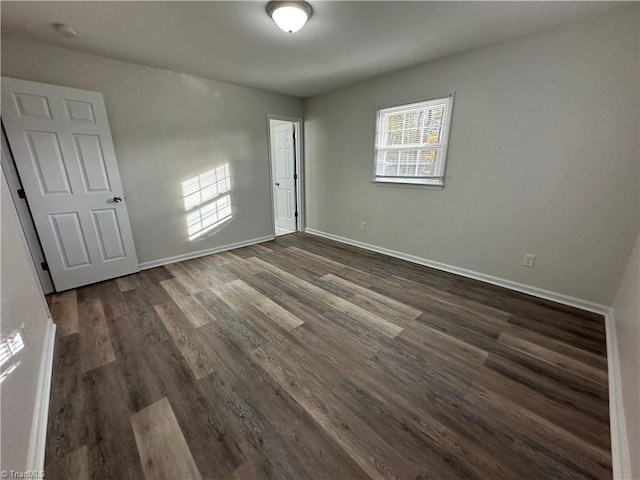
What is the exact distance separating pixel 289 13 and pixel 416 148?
6.82ft

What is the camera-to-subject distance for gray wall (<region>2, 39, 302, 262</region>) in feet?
8.54

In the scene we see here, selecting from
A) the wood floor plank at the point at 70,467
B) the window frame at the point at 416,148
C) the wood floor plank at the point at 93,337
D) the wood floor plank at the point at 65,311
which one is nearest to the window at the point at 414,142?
the window frame at the point at 416,148

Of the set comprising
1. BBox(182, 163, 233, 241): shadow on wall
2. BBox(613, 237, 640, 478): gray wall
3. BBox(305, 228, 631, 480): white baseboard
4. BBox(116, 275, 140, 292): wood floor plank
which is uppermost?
BBox(182, 163, 233, 241): shadow on wall

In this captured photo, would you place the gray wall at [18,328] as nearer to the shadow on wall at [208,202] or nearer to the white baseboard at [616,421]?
the shadow on wall at [208,202]

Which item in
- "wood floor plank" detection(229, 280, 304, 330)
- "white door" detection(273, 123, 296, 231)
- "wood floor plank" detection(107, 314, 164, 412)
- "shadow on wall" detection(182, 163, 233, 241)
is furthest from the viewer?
"white door" detection(273, 123, 296, 231)

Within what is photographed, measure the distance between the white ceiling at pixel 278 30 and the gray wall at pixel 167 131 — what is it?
19 centimetres

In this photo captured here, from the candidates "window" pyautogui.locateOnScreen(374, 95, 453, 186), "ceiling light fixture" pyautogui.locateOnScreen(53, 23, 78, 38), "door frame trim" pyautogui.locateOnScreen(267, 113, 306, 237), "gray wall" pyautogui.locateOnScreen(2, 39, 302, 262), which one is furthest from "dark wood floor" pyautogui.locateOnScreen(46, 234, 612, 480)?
"ceiling light fixture" pyautogui.locateOnScreen(53, 23, 78, 38)

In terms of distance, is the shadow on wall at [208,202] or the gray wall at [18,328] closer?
the gray wall at [18,328]

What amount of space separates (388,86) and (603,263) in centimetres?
295

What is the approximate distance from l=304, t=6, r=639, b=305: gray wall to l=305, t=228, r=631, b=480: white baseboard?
0.07 m

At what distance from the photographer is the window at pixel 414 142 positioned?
3014 mm

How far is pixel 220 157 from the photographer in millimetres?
3781

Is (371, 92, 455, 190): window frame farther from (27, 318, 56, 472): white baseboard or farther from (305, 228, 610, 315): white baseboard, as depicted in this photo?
(27, 318, 56, 472): white baseboard

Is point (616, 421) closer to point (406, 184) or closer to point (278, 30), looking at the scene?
point (406, 184)
